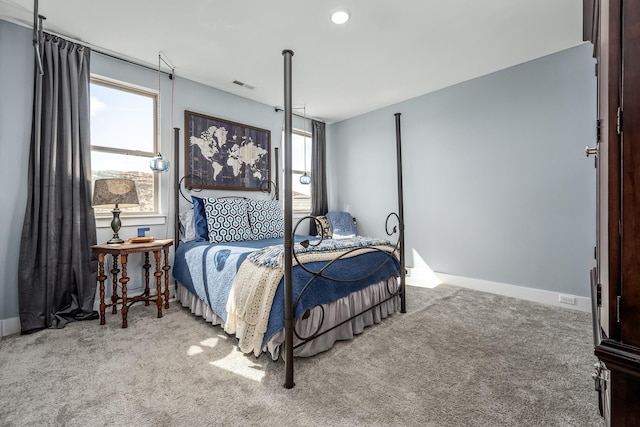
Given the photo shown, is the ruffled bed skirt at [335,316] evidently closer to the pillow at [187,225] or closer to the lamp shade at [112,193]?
the pillow at [187,225]

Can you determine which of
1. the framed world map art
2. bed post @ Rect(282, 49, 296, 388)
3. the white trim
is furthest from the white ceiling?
the white trim

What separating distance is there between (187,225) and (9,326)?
156 cm

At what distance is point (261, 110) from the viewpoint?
407cm

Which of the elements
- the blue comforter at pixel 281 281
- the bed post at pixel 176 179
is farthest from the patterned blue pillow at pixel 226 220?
the bed post at pixel 176 179

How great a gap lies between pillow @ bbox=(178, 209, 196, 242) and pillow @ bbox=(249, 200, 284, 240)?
633mm

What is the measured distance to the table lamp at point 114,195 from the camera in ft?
7.98

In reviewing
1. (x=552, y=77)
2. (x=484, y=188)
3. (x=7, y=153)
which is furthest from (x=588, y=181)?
(x=7, y=153)

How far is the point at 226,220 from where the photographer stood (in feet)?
9.93

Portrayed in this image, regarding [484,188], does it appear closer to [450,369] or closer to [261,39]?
[450,369]

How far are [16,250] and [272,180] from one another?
2698 millimetres

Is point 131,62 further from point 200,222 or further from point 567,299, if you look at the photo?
point 567,299

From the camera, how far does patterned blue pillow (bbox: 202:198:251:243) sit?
2922mm

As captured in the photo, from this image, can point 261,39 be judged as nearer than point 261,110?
Yes

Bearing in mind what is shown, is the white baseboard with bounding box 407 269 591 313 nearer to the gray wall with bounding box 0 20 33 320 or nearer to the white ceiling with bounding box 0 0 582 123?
the white ceiling with bounding box 0 0 582 123
